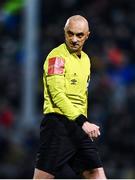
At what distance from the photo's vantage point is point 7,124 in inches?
551

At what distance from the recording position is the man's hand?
257 inches

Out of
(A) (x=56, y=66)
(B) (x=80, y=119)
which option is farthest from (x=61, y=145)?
(A) (x=56, y=66)

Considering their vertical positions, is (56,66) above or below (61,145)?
above

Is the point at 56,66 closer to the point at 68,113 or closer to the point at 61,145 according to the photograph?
the point at 68,113

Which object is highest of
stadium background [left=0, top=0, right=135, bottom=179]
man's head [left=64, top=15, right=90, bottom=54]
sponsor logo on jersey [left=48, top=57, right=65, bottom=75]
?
man's head [left=64, top=15, right=90, bottom=54]

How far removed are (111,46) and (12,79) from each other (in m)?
1.54

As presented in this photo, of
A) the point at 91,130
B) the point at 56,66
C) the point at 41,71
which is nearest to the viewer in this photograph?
the point at 91,130

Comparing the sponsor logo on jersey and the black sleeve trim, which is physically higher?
the sponsor logo on jersey

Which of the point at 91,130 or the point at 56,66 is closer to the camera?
the point at 91,130

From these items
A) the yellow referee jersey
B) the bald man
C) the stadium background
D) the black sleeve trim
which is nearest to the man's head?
the bald man

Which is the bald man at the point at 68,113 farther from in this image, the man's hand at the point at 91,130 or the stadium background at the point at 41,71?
the stadium background at the point at 41,71

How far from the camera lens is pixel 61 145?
22.5ft

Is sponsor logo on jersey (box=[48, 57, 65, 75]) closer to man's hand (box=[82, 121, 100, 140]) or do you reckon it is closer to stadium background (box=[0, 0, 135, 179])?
man's hand (box=[82, 121, 100, 140])

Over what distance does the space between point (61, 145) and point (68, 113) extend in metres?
0.29
